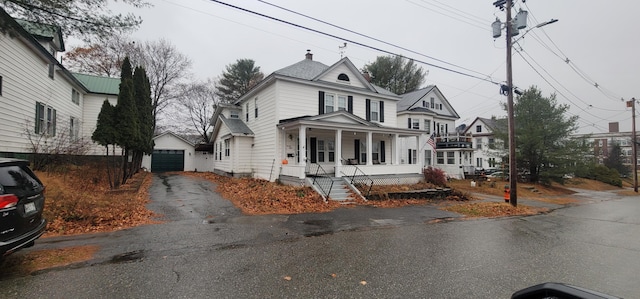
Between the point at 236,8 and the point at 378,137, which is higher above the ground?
the point at 236,8

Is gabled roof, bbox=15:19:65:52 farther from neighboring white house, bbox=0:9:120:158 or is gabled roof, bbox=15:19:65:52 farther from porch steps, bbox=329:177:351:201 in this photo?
porch steps, bbox=329:177:351:201

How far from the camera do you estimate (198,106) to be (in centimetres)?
3841

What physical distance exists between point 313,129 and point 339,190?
479 cm

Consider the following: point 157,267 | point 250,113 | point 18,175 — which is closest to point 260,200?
point 157,267

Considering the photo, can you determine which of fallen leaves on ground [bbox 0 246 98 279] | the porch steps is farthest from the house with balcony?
fallen leaves on ground [bbox 0 246 98 279]

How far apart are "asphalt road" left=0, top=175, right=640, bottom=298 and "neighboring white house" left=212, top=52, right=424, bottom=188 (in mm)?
7225

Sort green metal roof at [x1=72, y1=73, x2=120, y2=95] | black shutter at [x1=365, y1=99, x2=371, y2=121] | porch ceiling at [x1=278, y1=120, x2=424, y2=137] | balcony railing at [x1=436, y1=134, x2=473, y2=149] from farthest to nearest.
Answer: balcony railing at [x1=436, y1=134, x2=473, y2=149]
green metal roof at [x1=72, y1=73, x2=120, y2=95]
black shutter at [x1=365, y1=99, x2=371, y2=121]
porch ceiling at [x1=278, y1=120, x2=424, y2=137]

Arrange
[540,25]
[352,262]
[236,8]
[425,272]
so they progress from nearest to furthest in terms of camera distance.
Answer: [425,272] < [352,262] < [236,8] < [540,25]

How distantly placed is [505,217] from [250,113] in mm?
16649

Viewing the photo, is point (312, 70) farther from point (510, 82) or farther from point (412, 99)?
point (412, 99)

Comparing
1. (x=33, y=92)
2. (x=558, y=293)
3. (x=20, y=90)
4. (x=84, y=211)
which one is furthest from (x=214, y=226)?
(x=33, y=92)

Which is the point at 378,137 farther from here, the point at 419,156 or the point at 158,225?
the point at 158,225

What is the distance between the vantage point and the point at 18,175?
14.7ft

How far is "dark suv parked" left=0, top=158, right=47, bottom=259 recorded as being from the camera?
3961 millimetres
